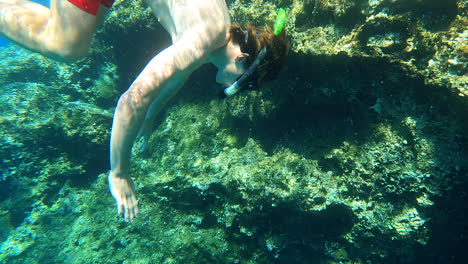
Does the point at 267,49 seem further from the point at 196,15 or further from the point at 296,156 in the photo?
the point at 296,156

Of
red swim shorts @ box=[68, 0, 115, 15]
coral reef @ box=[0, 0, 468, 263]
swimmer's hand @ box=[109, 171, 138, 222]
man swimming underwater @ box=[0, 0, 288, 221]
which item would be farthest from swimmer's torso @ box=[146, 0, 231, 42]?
swimmer's hand @ box=[109, 171, 138, 222]

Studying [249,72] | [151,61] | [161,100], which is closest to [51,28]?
[161,100]

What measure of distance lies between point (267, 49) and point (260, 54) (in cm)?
8

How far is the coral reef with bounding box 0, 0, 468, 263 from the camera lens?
97.5 inches

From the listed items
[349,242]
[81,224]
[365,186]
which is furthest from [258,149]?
[81,224]

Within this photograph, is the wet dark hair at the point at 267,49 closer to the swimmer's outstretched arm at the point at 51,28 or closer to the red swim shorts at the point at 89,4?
the red swim shorts at the point at 89,4

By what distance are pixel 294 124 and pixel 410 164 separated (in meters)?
1.34

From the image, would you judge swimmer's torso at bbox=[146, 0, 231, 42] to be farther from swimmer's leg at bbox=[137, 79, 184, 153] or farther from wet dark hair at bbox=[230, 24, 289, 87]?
swimmer's leg at bbox=[137, 79, 184, 153]

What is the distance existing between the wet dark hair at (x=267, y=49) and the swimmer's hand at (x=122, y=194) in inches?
61.9

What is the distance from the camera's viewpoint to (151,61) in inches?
76.9

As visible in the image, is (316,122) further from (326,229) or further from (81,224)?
(81,224)

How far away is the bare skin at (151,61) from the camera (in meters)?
1.96

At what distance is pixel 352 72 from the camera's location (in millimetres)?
2766

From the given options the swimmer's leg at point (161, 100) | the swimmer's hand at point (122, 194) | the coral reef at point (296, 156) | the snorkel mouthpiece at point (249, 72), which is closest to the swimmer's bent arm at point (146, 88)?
the swimmer's hand at point (122, 194)
